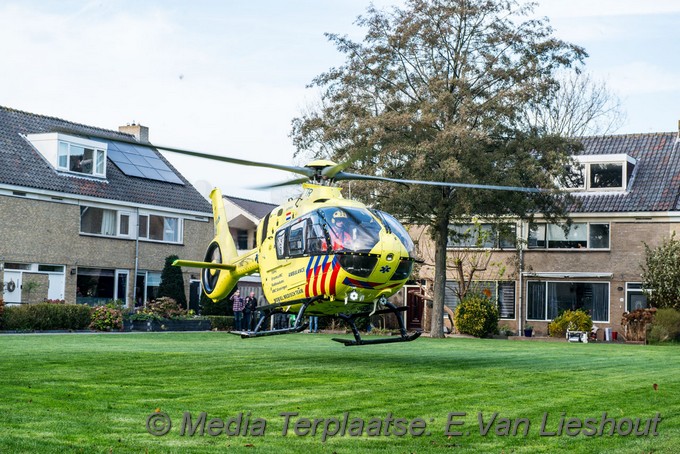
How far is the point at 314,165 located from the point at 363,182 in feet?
54.4

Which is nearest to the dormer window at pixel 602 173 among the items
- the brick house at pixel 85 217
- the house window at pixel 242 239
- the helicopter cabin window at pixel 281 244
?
the brick house at pixel 85 217

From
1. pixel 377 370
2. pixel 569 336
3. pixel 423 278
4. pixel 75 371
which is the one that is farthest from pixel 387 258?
pixel 423 278

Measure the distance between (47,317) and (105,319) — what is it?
2515 millimetres

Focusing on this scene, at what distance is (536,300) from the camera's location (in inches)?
1906

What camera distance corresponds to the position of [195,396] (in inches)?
510

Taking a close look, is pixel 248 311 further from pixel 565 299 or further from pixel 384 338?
pixel 384 338

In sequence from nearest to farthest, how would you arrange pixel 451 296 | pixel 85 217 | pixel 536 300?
pixel 85 217
pixel 536 300
pixel 451 296

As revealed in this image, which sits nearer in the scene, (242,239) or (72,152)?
(72,152)

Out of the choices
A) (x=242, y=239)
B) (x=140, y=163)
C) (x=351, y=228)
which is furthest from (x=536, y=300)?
(x=351, y=228)

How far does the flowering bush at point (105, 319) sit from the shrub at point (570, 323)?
20.0 meters

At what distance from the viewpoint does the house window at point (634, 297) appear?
149ft

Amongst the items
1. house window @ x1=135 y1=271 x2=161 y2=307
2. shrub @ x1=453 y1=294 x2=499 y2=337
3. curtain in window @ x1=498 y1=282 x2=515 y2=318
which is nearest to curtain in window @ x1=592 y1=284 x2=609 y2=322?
curtain in window @ x1=498 y1=282 x2=515 y2=318

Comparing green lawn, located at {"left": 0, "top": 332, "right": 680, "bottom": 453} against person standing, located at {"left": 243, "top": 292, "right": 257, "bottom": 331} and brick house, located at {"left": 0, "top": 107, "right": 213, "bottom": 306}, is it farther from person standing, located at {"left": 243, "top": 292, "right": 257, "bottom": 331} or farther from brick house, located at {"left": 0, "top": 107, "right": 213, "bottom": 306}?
brick house, located at {"left": 0, "top": 107, "right": 213, "bottom": 306}

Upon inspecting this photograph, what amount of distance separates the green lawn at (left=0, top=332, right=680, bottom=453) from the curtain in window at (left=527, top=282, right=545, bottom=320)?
90.7 ft
